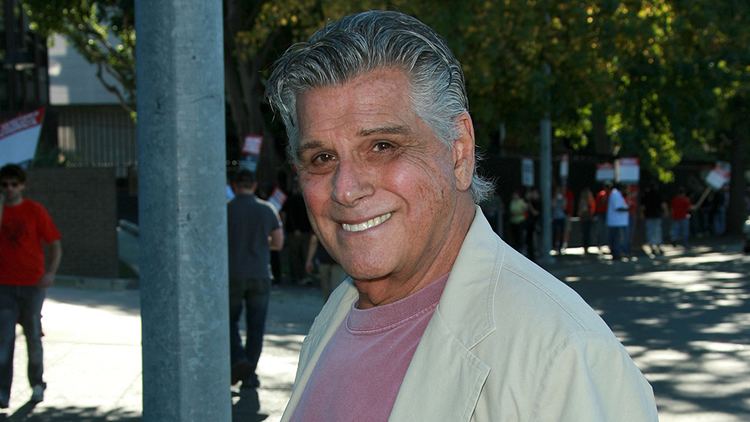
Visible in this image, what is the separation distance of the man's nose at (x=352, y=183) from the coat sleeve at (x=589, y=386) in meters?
0.54

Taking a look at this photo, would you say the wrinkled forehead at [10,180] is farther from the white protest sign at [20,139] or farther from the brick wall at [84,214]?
the brick wall at [84,214]

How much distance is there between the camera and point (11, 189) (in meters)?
9.41

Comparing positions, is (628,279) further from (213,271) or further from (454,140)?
(454,140)

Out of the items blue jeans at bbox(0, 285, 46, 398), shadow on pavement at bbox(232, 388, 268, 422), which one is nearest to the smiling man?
shadow on pavement at bbox(232, 388, 268, 422)

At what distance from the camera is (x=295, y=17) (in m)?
21.1

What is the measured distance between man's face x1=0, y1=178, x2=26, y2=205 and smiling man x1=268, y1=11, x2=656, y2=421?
752 centimetres

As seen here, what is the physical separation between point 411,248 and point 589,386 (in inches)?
20.6

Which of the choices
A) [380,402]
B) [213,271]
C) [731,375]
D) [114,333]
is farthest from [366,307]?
[114,333]

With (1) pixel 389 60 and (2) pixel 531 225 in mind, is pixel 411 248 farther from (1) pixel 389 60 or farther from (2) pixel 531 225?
(2) pixel 531 225

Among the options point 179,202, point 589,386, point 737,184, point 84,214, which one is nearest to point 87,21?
point 84,214

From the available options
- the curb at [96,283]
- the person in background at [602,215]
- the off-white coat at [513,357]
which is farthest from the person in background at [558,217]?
the off-white coat at [513,357]

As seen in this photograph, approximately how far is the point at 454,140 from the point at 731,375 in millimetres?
8737

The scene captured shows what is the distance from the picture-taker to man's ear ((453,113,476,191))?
2.22m

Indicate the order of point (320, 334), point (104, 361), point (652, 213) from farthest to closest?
1. point (652, 213)
2. point (104, 361)
3. point (320, 334)
